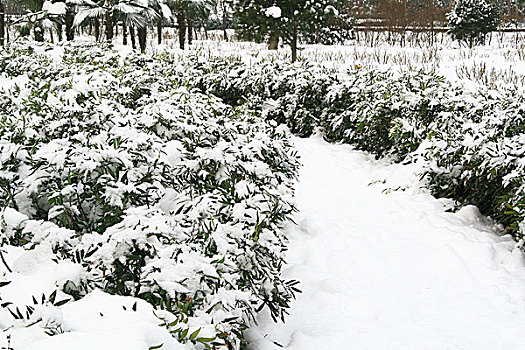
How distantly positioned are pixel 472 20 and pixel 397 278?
14.7 meters

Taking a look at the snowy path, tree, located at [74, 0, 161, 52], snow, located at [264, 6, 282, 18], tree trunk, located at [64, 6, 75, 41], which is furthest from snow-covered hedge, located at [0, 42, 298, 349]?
snow, located at [264, 6, 282, 18]

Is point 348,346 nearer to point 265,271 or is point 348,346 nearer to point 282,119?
point 265,271

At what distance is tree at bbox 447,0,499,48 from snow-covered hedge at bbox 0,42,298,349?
14100 millimetres

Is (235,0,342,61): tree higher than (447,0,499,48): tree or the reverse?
the reverse

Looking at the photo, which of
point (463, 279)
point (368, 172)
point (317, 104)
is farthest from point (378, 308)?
point (317, 104)

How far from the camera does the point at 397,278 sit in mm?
2447

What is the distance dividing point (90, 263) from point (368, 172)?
3.25 meters

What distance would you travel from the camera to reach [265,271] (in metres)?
1.79

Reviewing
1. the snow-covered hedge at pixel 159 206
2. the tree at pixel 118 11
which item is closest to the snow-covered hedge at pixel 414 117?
the snow-covered hedge at pixel 159 206

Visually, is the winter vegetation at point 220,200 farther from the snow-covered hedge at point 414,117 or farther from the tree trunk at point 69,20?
the tree trunk at point 69,20

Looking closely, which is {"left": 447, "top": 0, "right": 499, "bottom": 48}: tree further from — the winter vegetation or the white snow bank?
the white snow bank

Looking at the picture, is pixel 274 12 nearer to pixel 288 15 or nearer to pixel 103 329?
pixel 288 15

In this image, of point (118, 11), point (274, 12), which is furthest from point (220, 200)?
point (274, 12)

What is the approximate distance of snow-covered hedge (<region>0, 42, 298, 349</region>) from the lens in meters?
1.38
